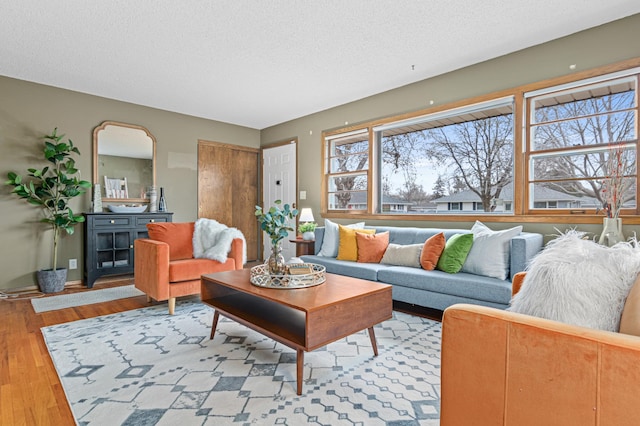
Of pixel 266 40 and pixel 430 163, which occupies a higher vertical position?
pixel 266 40

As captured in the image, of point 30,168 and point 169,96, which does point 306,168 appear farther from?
point 30,168

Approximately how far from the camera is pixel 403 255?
3406mm

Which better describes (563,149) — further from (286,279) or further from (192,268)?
(192,268)

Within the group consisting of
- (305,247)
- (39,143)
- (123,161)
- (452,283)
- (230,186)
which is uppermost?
(39,143)

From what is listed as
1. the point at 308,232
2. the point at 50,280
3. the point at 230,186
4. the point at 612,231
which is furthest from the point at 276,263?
the point at 230,186

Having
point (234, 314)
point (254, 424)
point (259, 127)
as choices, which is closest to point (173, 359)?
point (234, 314)

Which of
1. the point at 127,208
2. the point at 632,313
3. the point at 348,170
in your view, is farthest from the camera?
the point at 348,170

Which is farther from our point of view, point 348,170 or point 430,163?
point 348,170

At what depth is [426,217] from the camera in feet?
13.1

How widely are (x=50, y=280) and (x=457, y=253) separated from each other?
455 centimetres

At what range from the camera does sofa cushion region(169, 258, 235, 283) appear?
10.3ft

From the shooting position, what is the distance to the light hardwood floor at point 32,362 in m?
1.65

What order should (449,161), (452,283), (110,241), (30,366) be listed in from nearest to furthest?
1. (30,366)
2. (452,283)
3. (449,161)
4. (110,241)

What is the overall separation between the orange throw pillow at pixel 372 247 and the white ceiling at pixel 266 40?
1.84m
